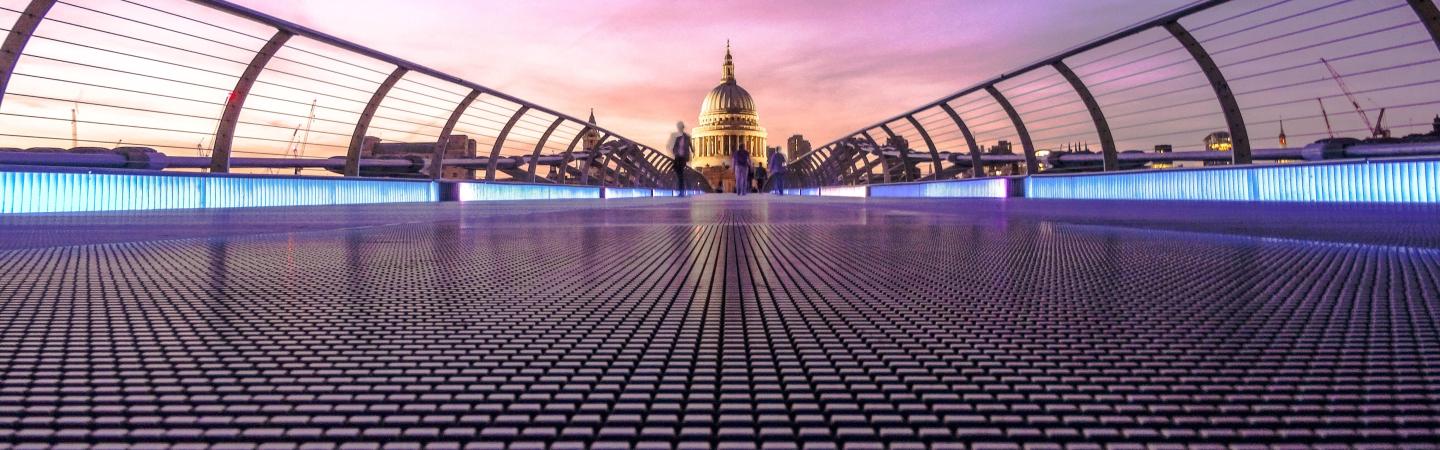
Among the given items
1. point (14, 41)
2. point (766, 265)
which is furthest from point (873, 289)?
point (14, 41)

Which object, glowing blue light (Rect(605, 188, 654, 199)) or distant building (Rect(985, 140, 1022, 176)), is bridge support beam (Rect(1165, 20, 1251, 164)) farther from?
glowing blue light (Rect(605, 188, 654, 199))

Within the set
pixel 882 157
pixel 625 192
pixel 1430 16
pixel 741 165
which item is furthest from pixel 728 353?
pixel 625 192

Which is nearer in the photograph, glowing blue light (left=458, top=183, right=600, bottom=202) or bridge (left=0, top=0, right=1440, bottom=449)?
bridge (left=0, top=0, right=1440, bottom=449)

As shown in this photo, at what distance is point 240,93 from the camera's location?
694 centimetres

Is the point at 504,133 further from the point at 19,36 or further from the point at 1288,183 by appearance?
the point at 1288,183

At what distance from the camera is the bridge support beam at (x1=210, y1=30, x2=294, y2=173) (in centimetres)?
691

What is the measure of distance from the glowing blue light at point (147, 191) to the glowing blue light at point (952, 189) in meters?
9.54

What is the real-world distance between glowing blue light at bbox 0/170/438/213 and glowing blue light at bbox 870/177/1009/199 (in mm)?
9536

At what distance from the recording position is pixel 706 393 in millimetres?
727

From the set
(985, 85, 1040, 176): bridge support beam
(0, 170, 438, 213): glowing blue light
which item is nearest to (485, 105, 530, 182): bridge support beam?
(0, 170, 438, 213): glowing blue light

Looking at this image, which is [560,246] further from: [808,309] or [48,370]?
[48,370]

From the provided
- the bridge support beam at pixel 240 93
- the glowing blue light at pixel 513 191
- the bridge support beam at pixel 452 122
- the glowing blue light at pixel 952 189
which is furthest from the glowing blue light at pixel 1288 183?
the glowing blue light at pixel 513 191

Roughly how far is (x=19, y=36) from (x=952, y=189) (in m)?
13.3

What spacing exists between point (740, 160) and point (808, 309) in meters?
23.1
